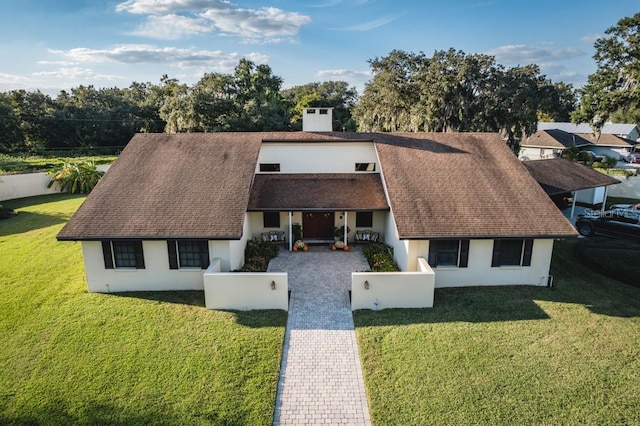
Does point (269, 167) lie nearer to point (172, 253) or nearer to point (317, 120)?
point (317, 120)

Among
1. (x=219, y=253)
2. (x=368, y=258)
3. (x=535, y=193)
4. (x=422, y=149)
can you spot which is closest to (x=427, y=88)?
(x=422, y=149)

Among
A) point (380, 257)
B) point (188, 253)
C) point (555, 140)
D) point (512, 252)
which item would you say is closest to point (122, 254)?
point (188, 253)

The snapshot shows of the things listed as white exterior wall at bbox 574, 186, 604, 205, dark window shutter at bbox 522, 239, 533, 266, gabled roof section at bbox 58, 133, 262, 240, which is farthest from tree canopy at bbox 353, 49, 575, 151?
dark window shutter at bbox 522, 239, 533, 266

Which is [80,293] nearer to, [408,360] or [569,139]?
Answer: [408,360]

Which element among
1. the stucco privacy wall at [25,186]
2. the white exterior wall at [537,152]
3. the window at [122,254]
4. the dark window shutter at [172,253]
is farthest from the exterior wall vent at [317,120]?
the white exterior wall at [537,152]

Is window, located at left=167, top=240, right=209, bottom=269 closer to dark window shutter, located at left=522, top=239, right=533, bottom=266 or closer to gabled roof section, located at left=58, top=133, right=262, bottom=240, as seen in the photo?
gabled roof section, located at left=58, top=133, right=262, bottom=240

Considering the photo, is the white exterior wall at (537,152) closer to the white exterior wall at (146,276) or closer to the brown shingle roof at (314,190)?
the brown shingle roof at (314,190)

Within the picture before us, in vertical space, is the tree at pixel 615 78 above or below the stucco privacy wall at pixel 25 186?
above
